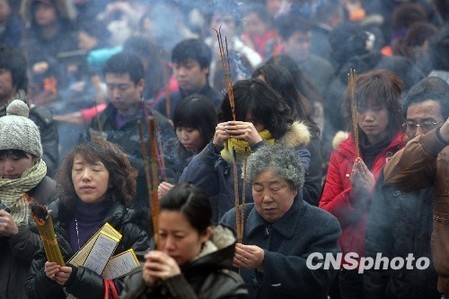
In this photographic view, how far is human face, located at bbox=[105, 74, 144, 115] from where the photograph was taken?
8281 millimetres

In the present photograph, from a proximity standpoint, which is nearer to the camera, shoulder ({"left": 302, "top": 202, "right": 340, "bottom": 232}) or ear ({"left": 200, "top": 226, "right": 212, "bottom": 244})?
ear ({"left": 200, "top": 226, "right": 212, "bottom": 244})

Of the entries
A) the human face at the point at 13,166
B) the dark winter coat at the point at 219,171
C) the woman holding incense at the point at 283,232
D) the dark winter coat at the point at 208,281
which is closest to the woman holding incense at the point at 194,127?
the dark winter coat at the point at 219,171

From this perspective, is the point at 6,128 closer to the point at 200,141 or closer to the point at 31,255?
the point at 31,255

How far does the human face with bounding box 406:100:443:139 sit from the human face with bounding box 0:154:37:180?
7.48 ft

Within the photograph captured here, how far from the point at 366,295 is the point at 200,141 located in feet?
5.23

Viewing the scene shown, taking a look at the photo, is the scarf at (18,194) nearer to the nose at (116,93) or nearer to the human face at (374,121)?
the nose at (116,93)

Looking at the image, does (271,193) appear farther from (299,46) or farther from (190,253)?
(299,46)

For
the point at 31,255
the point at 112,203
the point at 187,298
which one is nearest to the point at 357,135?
the point at 112,203

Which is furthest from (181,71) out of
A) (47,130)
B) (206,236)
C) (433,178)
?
(206,236)

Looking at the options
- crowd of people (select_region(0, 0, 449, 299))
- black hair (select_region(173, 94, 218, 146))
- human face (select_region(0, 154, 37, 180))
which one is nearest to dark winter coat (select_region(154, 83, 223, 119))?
crowd of people (select_region(0, 0, 449, 299))

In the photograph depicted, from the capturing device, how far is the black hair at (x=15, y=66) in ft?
27.4

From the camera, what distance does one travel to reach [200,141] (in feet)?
23.8

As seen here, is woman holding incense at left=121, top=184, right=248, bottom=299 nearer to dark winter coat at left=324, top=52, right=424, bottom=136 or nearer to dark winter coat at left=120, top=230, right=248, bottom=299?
dark winter coat at left=120, top=230, right=248, bottom=299

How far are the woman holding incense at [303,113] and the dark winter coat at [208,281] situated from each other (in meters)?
2.28
